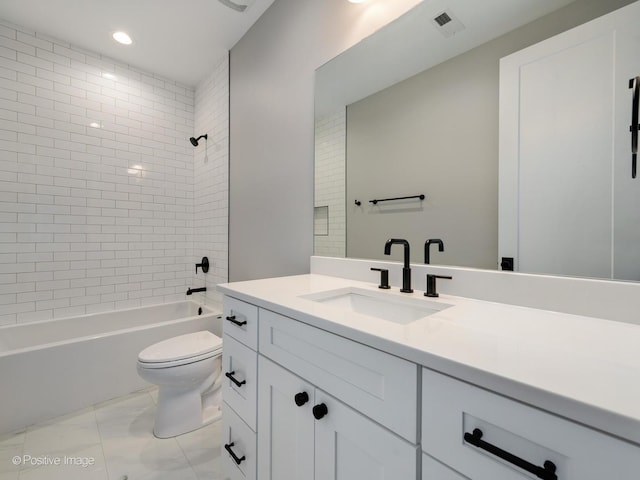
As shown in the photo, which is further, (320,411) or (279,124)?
(279,124)

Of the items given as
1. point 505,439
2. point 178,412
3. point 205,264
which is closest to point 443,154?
point 505,439

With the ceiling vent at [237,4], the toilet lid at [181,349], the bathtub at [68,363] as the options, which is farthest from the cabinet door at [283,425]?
the ceiling vent at [237,4]

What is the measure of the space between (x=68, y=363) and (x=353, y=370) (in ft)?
7.28

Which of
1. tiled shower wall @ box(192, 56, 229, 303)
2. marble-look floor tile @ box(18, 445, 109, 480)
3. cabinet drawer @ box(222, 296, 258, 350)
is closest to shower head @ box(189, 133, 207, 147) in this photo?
tiled shower wall @ box(192, 56, 229, 303)

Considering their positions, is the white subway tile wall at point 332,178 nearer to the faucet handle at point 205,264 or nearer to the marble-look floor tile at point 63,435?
the faucet handle at point 205,264

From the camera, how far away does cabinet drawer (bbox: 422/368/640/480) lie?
0.37m

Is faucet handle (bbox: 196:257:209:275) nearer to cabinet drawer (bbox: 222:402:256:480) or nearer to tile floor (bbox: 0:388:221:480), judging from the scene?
tile floor (bbox: 0:388:221:480)

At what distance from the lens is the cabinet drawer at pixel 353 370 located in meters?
0.58

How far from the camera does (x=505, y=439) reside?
17.8 inches

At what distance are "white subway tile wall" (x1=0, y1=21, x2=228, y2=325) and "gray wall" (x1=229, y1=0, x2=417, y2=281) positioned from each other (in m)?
0.45

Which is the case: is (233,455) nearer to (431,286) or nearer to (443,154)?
(431,286)

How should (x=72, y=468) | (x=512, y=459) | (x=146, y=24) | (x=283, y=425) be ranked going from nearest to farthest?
1. (x=512, y=459)
2. (x=283, y=425)
3. (x=72, y=468)
4. (x=146, y=24)

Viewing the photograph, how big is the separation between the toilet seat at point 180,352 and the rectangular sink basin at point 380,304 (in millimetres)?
1015

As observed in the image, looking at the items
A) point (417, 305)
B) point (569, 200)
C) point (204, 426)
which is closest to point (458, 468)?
point (417, 305)
